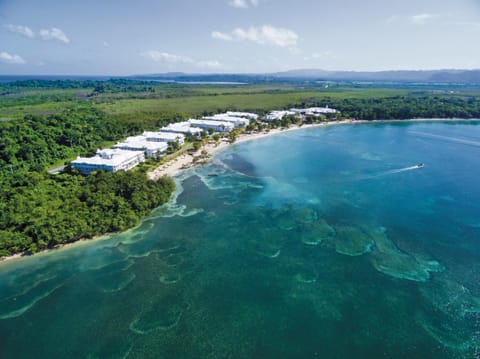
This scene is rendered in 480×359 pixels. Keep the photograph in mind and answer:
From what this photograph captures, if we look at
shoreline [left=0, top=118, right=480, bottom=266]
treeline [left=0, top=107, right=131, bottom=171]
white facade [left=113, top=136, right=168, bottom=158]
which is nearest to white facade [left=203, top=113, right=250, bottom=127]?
shoreline [left=0, top=118, right=480, bottom=266]

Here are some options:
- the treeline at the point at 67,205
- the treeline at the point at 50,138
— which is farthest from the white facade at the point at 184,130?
the treeline at the point at 67,205

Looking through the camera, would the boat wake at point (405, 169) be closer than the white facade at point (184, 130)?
Yes

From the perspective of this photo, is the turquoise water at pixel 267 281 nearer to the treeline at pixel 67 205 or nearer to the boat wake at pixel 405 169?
the treeline at pixel 67 205

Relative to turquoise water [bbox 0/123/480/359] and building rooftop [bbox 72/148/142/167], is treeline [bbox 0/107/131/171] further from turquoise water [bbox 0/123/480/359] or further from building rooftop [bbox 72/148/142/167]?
turquoise water [bbox 0/123/480/359]

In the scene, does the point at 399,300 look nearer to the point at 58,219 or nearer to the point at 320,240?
the point at 320,240

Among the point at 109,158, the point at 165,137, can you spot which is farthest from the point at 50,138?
the point at 165,137

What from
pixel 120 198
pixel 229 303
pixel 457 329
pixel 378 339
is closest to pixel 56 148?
pixel 120 198
